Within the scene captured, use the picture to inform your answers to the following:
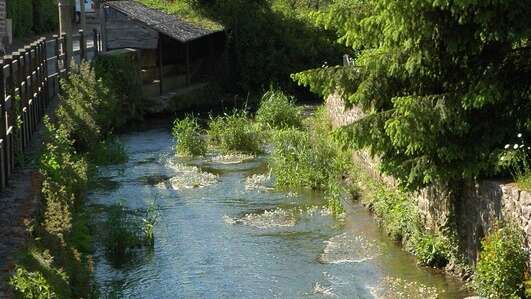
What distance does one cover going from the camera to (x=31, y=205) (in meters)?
12.7

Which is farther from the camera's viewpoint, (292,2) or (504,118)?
(292,2)

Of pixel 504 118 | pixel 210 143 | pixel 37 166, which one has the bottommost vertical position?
pixel 210 143

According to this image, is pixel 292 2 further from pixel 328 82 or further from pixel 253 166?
pixel 328 82

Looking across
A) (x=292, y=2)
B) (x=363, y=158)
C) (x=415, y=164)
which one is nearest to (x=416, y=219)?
(x=415, y=164)

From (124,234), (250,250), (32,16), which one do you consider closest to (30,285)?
(124,234)

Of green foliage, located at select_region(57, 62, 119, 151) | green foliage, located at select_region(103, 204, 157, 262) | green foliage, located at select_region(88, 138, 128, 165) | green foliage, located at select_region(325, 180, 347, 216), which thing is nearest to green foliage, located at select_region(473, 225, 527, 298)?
green foliage, located at select_region(103, 204, 157, 262)

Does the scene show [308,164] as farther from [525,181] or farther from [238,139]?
[525,181]

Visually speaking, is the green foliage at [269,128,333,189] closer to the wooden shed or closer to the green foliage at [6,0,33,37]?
the wooden shed

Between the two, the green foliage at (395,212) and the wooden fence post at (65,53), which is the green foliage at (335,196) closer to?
the green foliage at (395,212)

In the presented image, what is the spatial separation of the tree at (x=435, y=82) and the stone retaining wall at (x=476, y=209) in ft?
0.92

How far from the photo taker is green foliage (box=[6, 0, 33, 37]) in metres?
38.4

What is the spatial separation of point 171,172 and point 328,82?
9.17 meters

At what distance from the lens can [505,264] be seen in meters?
11.0

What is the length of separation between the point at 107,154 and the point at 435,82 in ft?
36.7
